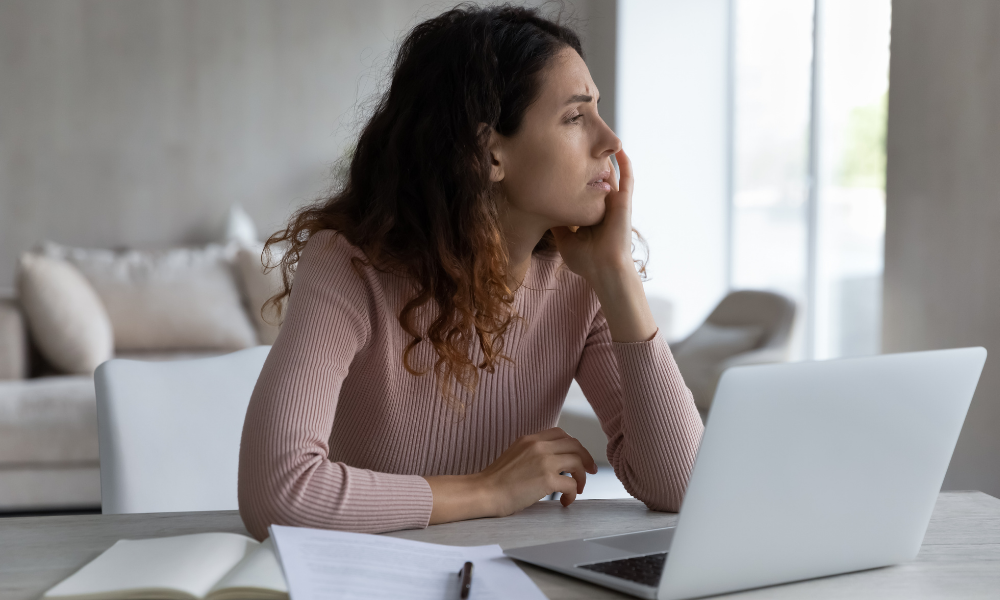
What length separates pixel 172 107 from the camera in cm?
480

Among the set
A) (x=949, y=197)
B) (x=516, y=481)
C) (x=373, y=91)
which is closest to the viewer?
(x=516, y=481)

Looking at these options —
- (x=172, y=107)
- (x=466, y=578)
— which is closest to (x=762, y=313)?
(x=466, y=578)

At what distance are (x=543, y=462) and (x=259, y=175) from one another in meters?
4.24

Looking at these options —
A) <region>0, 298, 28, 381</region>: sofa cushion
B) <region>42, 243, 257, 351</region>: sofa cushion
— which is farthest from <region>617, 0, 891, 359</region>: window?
<region>0, 298, 28, 381</region>: sofa cushion

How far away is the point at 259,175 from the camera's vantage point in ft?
16.1

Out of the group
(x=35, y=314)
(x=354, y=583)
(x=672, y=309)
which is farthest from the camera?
(x=672, y=309)

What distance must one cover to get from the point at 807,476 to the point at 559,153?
589 millimetres

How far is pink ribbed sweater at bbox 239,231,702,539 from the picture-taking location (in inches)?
35.1

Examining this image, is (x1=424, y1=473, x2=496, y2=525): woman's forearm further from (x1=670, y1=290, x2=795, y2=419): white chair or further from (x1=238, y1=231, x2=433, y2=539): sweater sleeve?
(x1=670, y1=290, x2=795, y2=419): white chair

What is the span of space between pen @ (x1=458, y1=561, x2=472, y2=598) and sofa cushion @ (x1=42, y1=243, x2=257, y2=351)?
10.2ft

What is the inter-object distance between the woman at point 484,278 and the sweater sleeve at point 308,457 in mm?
13

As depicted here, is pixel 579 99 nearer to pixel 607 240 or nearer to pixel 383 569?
pixel 607 240

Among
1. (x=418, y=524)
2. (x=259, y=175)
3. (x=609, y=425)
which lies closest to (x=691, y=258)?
(x=259, y=175)

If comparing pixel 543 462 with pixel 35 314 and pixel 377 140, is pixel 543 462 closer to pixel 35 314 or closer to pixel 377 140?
pixel 377 140
